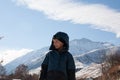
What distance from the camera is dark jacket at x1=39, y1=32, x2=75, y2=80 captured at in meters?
8.51

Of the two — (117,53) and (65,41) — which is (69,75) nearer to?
(65,41)

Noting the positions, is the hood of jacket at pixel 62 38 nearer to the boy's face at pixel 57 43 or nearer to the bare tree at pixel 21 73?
the boy's face at pixel 57 43

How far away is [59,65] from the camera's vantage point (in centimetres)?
859

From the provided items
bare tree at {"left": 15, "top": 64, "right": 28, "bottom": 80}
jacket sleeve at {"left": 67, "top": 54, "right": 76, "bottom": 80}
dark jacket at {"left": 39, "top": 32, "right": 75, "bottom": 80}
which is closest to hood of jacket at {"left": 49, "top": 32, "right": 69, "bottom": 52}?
dark jacket at {"left": 39, "top": 32, "right": 75, "bottom": 80}

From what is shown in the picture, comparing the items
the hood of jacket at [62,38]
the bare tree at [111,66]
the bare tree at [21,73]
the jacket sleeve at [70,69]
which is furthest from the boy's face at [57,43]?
the bare tree at [21,73]

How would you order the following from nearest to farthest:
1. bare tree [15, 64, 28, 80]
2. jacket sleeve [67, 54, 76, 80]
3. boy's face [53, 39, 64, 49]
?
jacket sleeve [67, 54, 76, 80] < boy's face [53, 39, 64, 49] < bare tree [15, 64, 28, 80]

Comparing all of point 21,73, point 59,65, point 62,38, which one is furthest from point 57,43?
point 21,73

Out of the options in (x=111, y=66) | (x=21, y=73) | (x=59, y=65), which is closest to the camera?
(x=59, y=65)

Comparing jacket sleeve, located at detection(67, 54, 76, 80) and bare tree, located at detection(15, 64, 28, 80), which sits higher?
jacket sleeve, located at detection(67, 54, 76, 80)

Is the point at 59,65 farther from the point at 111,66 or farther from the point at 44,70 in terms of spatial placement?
the point at 111,66

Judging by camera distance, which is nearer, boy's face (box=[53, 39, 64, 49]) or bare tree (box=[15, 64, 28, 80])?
boy's face (box=[53, 39, 64, 49])

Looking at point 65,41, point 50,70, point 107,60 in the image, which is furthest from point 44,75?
point 107,60

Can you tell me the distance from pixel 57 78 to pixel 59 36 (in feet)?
2.81

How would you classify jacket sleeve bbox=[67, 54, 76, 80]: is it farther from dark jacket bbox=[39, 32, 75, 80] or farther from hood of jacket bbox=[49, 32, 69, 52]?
hood of jacket bbox=[49, 32, 69, 52]
